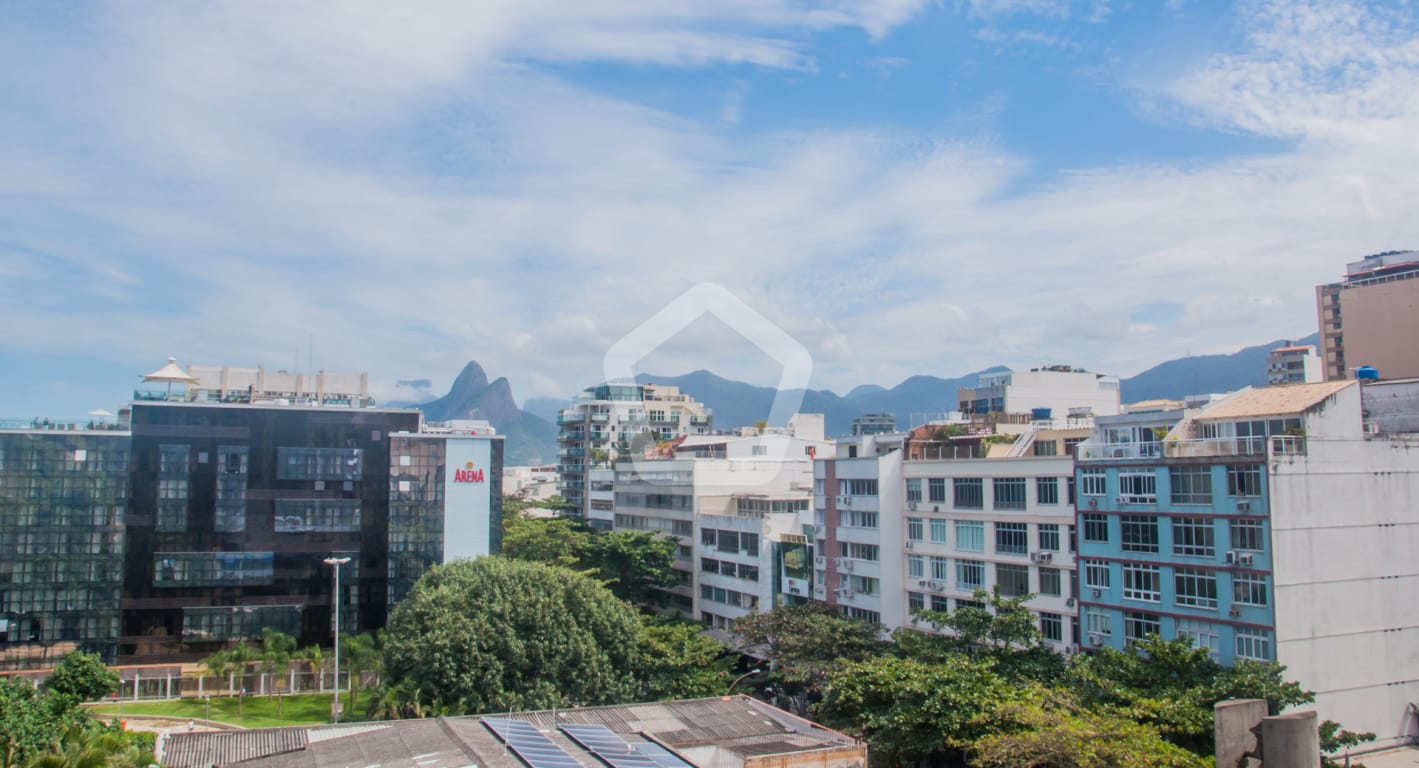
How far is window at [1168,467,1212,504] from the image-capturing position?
23109mm

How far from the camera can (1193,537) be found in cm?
2336

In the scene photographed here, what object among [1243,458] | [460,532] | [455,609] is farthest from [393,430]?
[1243,458]

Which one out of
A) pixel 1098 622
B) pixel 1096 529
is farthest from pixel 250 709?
pixel 1096 529

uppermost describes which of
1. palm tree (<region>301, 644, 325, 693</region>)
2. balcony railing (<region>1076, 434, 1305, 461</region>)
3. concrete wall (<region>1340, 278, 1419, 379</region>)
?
concrete wall (<region>1340, 278, 1419, 379</region>)

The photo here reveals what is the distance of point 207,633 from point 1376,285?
1779 inches

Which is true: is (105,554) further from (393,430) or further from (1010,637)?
(1010,637)

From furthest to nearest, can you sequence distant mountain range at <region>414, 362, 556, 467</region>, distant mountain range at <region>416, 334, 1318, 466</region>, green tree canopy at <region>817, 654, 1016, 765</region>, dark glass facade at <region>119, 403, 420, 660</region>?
distant mountain range at <region>414, 362, 556, 467</region>
distant mountain range at <region>416, 334, 1318, 466</region>
dark glass facade at <region>119, 403, 420, 660</region>
green tree canopy at <region>817, 654, 1016, 765</region>

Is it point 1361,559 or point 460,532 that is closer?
point 1361,559

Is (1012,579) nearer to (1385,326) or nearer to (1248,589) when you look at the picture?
(1248,589)

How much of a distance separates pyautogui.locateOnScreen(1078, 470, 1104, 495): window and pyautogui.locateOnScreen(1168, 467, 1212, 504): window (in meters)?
1.93

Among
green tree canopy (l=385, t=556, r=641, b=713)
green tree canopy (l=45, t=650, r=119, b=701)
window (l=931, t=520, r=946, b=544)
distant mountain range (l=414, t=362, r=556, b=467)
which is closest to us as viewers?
green tree canopy (l=45, t=650, r=119, b=701)

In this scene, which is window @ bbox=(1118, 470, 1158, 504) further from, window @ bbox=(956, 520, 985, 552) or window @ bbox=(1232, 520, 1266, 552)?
window @ bbox=(956, 520, 985, 552)

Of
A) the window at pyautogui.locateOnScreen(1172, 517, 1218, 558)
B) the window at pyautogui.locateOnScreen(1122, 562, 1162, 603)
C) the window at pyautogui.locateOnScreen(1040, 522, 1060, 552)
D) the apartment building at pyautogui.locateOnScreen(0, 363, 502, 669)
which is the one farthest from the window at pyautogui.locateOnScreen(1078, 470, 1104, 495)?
the apartment building at pyautogui.locateOnScreen(0, 363, 502, 669)

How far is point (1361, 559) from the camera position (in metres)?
23.0
